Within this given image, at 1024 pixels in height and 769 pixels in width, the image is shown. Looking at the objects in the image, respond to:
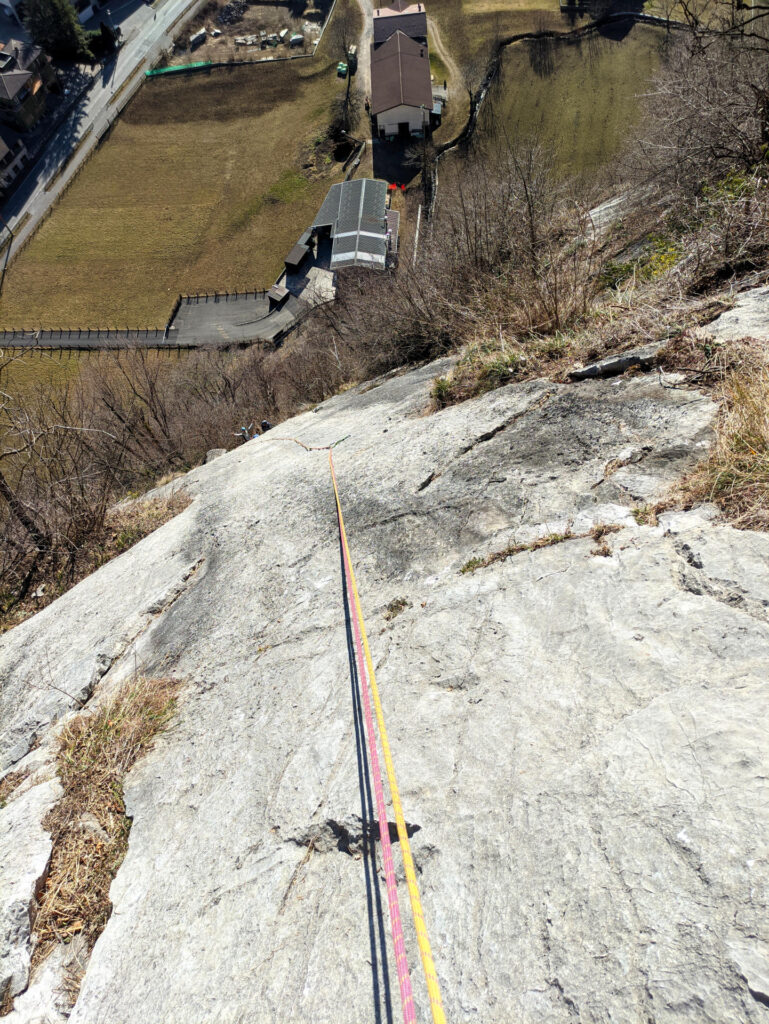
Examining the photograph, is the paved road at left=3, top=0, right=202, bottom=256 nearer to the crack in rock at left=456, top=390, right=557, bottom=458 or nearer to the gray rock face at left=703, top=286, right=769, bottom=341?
the crack in rock at left=456, top=390, right=557, bottom=458

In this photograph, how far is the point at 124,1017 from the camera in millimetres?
3037

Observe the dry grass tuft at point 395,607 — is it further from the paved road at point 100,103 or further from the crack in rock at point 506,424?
the paved road at point 100,103

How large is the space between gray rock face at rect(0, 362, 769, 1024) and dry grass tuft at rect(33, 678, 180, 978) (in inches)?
5.8

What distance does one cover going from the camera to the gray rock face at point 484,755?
2.36m

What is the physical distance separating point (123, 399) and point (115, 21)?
157ft

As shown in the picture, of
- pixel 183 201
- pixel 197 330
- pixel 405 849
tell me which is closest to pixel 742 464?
pixel 405 849

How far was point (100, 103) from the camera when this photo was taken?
45.5 m

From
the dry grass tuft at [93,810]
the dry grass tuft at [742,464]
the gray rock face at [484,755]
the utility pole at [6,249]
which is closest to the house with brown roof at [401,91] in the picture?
the utility pole at [6,249]

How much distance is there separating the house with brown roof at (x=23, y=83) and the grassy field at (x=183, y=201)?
23.4 ft

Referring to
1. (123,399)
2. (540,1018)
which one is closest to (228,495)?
(540,1018)

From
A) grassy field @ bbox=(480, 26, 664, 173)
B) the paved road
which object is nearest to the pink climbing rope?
grassy field @ bbox=(480, 26, 664, 173)

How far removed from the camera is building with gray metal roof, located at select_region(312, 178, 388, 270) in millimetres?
31797

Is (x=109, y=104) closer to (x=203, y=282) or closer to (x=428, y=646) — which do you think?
(x=203, y=282)

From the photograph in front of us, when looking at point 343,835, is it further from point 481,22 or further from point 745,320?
point 481,22
